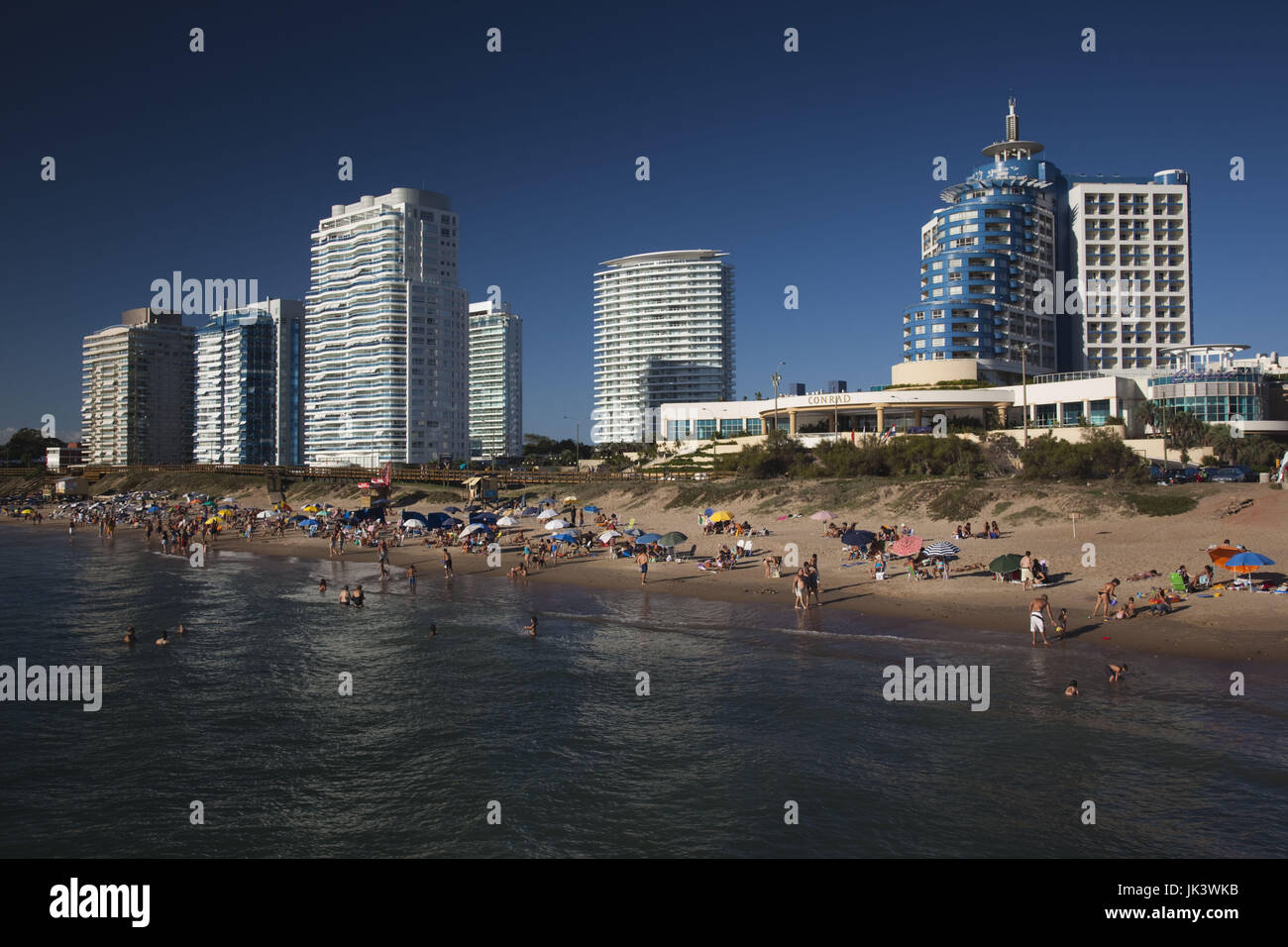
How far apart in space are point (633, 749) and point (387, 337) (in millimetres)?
118409

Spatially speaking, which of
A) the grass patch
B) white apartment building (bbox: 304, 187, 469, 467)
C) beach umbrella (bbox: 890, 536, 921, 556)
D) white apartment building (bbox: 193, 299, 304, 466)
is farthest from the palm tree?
white apartment building (bbox: 193, 299, 304, 466)

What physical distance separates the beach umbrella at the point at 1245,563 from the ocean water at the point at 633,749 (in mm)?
6856

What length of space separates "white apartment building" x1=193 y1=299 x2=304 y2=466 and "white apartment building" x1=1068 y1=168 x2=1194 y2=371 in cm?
13748

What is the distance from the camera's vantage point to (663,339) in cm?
15412

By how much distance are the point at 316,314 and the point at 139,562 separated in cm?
9379

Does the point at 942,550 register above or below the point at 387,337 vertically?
below

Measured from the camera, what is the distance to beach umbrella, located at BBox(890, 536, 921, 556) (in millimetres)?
33281

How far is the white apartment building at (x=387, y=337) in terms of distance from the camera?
12600cm

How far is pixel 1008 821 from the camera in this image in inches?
571

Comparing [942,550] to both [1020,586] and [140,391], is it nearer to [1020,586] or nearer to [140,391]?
[1020,586]

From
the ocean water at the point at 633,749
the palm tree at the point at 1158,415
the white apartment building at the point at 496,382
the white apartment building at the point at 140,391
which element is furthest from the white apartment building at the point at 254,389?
the palm tree at the point at 1158,415

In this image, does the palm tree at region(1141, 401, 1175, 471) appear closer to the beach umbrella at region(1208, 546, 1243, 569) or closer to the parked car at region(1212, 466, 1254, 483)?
the parked car at region(1212, 466, 1254, 483)

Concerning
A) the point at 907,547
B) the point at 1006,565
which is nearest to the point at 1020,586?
the point at 1006,565
